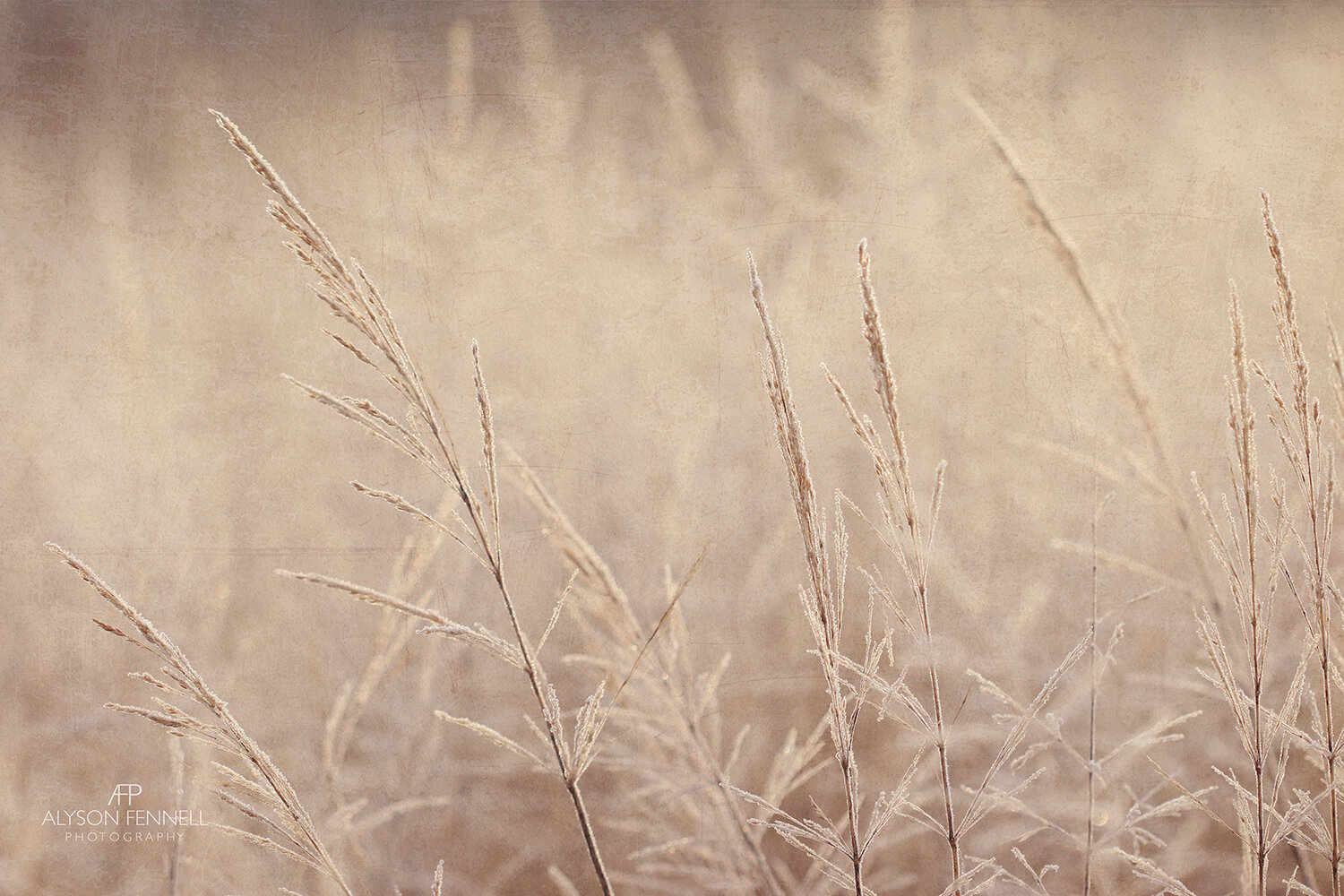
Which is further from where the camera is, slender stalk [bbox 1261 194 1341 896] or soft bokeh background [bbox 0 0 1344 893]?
soft bokeh background [bbox 0 0 1344 893]

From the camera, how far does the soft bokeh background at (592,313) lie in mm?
1345

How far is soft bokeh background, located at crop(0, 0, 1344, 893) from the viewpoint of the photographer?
1.34 meters

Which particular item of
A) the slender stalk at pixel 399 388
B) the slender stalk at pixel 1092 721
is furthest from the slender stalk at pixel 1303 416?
the slender stalk at pixel 399 388

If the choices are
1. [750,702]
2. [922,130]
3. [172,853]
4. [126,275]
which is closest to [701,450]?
[750,702]

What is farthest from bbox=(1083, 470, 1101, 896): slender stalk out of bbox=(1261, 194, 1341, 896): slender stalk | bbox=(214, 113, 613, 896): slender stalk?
bbox=(214, 113, 613, 896): slender stalk

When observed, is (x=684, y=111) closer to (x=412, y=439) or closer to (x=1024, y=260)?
Result: (x=1024, y=260)

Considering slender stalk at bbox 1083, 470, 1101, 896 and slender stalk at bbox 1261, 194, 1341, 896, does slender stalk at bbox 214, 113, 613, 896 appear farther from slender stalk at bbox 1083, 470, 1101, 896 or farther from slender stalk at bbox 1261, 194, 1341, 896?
slender stalk at bbox 1261, 194, 1341, 896

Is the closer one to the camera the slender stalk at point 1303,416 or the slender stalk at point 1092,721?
the slender stalk at point 1303,416

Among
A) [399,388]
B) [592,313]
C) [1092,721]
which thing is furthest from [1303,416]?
[592,313]

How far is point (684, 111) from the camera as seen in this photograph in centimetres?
138

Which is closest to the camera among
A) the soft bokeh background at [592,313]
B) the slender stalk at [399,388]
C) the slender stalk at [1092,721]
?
the slender stalk at [399,388]

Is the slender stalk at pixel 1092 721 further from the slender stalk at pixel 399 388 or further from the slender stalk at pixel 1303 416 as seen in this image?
the slender stalk at pixel 399 388

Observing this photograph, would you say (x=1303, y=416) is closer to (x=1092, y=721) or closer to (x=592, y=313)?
(x=1092, y=721)

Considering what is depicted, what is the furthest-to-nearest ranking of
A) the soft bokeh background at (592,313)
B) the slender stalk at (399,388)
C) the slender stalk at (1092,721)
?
1. the soft bokeh background at (592,313)
2. the slender stalk at (1092,721)
3. the slender stalk at (399,388)
